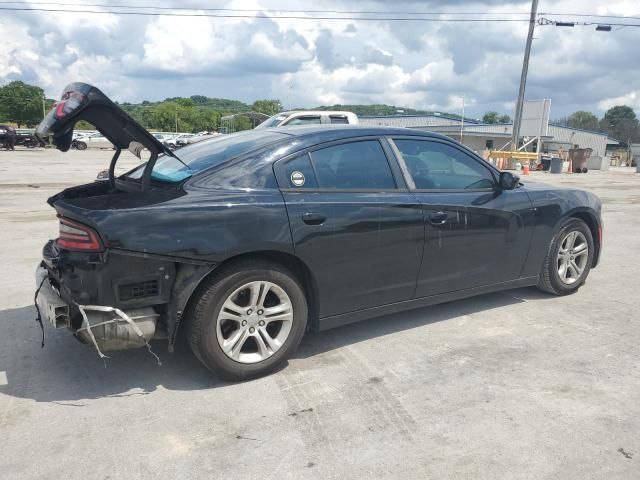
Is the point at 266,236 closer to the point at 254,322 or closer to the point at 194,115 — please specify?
the point at 254,322

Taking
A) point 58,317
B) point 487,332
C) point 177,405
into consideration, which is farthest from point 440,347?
point 58,317

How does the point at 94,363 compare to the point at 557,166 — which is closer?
the point at 94,363

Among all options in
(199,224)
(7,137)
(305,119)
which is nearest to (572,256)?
(199,224)

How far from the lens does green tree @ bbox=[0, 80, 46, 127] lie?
313 feet

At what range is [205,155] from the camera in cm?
370

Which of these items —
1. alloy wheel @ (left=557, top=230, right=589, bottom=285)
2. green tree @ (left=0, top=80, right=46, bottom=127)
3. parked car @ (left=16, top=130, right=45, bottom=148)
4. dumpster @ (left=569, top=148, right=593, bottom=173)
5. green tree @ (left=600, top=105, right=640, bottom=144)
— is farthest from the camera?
green tree @ (left=600, top=105, right=640, bottom=144)

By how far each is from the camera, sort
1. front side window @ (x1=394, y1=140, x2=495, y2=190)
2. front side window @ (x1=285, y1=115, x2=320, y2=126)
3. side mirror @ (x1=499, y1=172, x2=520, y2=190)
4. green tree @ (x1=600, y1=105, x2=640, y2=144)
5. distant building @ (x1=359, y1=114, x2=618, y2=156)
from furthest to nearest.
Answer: green tree @ (x1=600, y1=105, x2=640, y2=144) < distant building @ (x1=359, y1=114, x2=618, y2=156) < front side window @ (x1=285, y1=115, x2=320, y2=126) < side mirror @ (x1=499, y1=172, x2=520, y2=190) < front side window @ (x1=394, y1=140, x2=495, y2=190)

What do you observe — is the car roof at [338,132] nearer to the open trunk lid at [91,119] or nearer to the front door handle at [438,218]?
the front door handle at [438,218]

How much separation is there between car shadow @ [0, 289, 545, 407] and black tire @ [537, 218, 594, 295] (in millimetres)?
1162

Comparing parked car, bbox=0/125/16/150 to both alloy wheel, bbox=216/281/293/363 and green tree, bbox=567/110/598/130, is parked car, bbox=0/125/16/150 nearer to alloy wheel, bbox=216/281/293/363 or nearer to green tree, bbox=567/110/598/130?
alloy wheel, bbox=216/281/293/363

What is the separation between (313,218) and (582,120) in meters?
163

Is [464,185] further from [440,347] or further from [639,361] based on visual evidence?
[639,361]

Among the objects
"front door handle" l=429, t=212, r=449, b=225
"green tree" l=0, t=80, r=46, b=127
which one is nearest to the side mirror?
"front door handle" l=429, t=212, r=449, b=225

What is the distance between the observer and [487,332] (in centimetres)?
425
